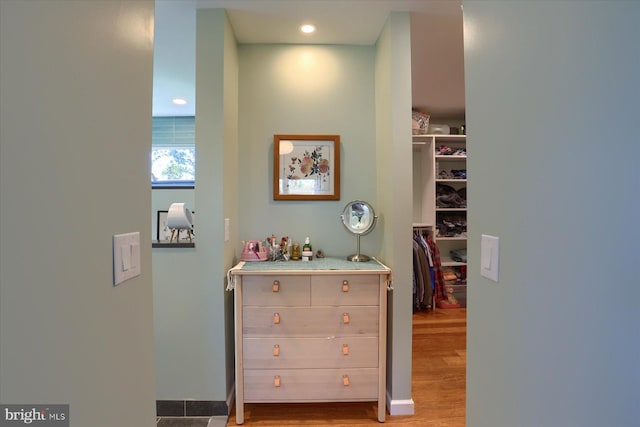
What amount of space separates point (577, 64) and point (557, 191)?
24cm

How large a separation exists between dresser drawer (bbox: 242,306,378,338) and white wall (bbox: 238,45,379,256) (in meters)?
0.56

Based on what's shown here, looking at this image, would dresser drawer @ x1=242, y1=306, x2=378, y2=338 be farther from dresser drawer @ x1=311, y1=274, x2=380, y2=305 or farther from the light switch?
the light switch

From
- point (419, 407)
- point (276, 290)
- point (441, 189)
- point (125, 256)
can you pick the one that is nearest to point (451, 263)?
point (441, 189)

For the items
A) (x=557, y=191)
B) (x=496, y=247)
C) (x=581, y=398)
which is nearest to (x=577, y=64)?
(x=557, y=191)

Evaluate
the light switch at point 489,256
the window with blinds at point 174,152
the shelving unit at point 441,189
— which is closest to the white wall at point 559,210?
the light switch at point 489,256

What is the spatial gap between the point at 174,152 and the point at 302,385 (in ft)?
11.1

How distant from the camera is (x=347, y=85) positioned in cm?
228

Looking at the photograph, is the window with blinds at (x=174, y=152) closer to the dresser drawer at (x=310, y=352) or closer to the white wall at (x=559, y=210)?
the dresser drawer at (x=310, y=352)

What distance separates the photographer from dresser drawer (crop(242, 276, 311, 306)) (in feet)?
5.89

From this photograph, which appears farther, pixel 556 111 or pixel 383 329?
pixel 383 329

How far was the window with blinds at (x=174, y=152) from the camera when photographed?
393 centimetres

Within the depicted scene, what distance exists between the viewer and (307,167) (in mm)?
2256

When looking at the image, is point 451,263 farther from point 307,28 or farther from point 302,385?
point 307,28

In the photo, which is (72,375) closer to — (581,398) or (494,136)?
(581,398)
